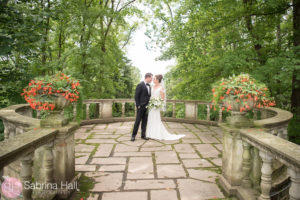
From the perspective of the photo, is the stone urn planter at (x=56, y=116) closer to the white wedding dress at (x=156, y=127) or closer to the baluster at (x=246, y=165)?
→ the baluster at (x=246, y=165)

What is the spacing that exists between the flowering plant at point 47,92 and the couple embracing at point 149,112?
3250 mm

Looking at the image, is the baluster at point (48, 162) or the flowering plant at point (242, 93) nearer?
the baluster at point (48, 162)

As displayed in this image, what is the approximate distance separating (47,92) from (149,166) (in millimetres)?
2591

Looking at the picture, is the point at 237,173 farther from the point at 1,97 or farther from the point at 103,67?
the point at 103,67

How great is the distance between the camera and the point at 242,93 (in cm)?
333

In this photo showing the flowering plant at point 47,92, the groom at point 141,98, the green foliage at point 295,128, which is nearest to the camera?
the flowering plant at point 47,92

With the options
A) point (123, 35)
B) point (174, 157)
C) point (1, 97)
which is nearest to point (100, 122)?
point (1, 97)

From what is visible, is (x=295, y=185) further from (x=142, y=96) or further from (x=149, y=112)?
(x=149, y=112)

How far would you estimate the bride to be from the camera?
23.0 ft

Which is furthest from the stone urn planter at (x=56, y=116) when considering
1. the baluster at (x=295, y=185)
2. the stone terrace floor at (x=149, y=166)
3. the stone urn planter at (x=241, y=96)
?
the baluster at (x=295, y=185)

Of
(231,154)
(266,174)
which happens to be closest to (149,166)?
(231,154)

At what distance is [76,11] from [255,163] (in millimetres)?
11222

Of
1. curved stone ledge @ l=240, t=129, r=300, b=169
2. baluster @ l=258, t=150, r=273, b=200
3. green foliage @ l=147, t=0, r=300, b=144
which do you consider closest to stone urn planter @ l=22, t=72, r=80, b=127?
curved stone ledge @ l=240, t=129, r=300, b=169

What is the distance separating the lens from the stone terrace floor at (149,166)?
3529 mm
